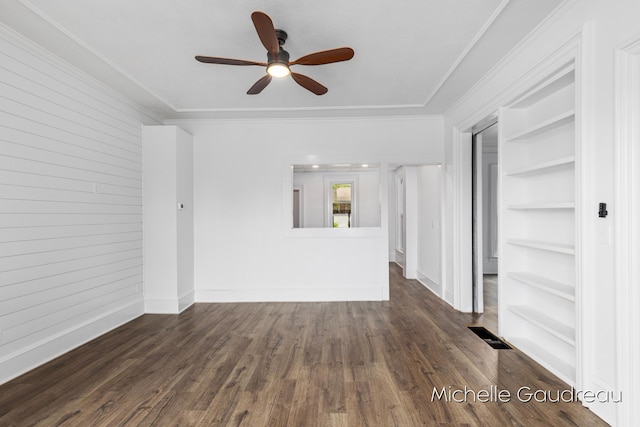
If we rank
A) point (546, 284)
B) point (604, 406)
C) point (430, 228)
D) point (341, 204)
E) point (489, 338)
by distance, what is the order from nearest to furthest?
1. point (604, 406)
2. point (546, 284)
3. point (489, 338)
4. point (430, 228)
5. point (341, 204)

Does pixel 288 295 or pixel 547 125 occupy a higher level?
pixel 547 125

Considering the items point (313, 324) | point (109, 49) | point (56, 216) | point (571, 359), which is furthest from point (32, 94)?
point (571, 359)

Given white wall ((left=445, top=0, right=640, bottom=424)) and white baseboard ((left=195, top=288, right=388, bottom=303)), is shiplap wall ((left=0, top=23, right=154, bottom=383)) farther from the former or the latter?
white wall ((left=445, top=0, right=640, bottom=424))

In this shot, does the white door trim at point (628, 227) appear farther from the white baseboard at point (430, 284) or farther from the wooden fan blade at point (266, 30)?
the white baseboard at point (430, 284)

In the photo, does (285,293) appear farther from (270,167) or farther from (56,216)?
(56,216)

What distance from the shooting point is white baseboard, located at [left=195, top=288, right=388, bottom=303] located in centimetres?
476

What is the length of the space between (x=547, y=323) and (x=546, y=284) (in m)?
0.30

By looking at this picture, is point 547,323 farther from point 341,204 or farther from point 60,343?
point 341,204

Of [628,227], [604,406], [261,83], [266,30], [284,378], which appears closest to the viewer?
[628,227]

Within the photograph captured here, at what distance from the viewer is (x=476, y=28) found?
254 cm

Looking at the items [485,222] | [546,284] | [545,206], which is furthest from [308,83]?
[485,222]

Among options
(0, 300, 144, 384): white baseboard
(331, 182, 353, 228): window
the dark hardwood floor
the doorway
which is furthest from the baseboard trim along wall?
the doorway

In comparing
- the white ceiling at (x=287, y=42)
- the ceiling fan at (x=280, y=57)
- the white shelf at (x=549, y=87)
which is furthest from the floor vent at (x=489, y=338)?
the ceiling fan at (x=280, y=57)

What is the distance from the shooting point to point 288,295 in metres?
4.78
